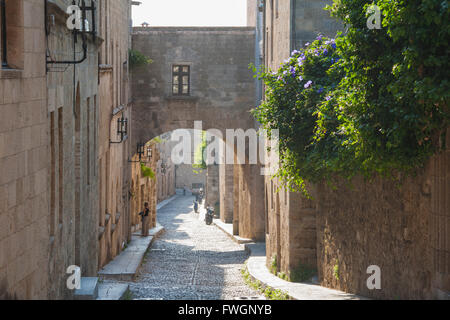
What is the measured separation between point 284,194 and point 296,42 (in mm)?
3311

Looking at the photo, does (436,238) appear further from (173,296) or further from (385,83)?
(173,296)

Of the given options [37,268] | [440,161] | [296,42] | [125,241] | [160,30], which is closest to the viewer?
[37,268]

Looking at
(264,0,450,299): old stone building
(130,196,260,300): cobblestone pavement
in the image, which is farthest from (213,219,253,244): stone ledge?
(264,0,450,299): old stone building

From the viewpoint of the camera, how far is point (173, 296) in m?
14.3

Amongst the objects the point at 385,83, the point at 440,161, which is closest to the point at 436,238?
the point at 440,161

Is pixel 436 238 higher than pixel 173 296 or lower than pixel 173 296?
higher

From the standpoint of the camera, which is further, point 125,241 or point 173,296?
point 125,241

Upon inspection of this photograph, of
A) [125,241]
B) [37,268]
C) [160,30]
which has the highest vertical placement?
[160,30]

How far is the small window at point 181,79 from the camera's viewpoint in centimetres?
2483

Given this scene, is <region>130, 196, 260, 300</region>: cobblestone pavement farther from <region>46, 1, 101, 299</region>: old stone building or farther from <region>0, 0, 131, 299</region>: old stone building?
<region>0, 0, 131, 299</region>: old stone building

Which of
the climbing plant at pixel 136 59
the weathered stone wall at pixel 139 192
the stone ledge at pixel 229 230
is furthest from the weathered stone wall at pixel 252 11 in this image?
the stone ledge at pixel 229 230

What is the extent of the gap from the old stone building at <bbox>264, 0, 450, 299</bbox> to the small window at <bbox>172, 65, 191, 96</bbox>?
6.68m

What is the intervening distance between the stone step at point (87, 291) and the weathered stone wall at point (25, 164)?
7.38 feet

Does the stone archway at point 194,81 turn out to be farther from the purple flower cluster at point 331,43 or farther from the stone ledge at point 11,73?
the stone ledge at point 11,73
